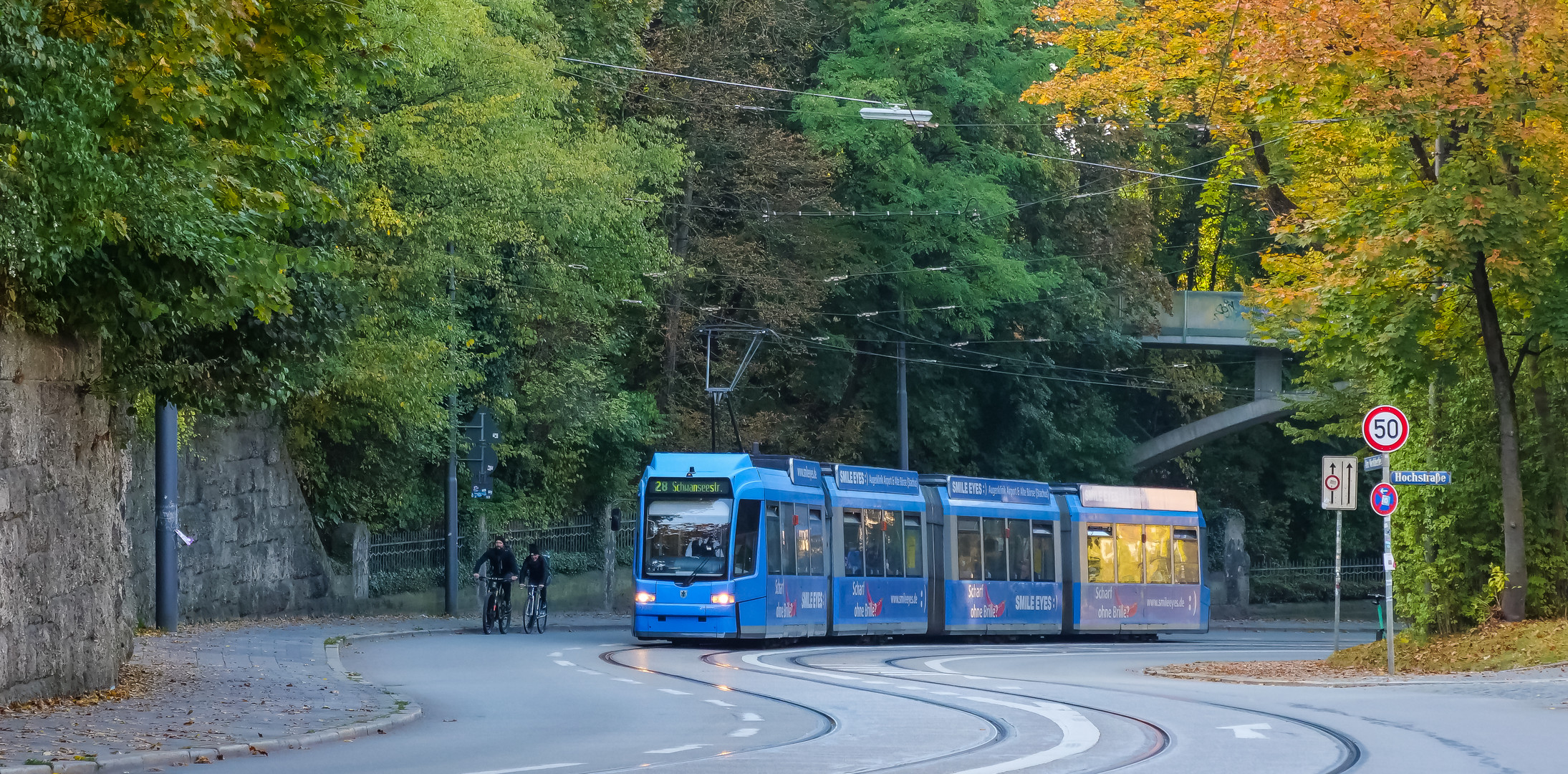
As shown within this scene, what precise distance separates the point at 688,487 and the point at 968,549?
270 inches

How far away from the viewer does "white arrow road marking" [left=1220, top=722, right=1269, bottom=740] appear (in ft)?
45.6

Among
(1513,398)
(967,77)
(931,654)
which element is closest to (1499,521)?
(1513,398)

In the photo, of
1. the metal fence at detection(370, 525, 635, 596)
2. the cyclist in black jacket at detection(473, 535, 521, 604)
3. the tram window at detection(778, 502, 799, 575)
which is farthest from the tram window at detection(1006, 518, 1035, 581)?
the metal fence at detection(370, 525, 635, 596)

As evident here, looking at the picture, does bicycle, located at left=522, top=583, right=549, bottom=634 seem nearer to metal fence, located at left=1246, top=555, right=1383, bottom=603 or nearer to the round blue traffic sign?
the round blue traffic sign

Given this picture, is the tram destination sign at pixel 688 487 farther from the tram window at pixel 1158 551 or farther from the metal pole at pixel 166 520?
the tram window at pixel 1158 551

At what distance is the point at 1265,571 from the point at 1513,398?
35288 mm

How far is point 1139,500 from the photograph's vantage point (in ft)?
120

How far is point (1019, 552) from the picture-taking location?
34.3 meters

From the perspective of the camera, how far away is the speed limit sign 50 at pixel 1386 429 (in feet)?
70.4

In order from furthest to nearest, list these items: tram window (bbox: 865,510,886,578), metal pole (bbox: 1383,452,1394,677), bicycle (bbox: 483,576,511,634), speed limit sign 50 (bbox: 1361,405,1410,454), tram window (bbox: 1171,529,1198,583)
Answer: tram window (bbox: 1171,529,1198,583)
bicycle (bbox: 483,576,511,634)
tram window (bbox: 865,510,886,578)
speed limit sign 50 (bbox: 1361,405,1410,454)
metal pole (bbox: 1383,452,1394,677)

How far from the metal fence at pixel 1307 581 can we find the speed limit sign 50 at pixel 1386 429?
3689 cm

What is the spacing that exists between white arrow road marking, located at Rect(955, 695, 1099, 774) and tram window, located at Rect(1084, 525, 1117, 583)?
17784 mm

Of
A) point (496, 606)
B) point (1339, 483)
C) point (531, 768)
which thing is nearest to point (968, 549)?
point (1339, 483)

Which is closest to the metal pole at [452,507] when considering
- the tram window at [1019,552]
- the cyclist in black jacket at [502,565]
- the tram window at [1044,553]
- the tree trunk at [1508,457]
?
the cyclist in black jacket at [502,565]
